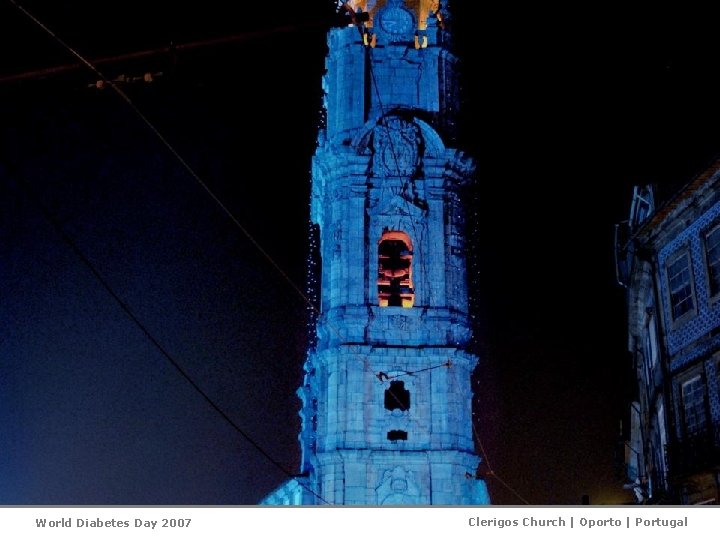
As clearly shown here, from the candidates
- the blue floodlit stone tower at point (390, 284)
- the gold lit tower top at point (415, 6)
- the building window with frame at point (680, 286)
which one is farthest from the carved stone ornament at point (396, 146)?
the building window with frame at point (680, 286)

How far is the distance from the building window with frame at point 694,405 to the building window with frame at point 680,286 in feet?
3.83

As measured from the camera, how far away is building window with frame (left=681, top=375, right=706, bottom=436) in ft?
48.5

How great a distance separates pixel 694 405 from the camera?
15172 millimetres

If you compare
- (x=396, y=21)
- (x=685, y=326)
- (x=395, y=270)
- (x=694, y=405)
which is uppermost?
(x=396, y=21)

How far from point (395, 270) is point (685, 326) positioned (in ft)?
40.0

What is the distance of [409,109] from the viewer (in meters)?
27.7

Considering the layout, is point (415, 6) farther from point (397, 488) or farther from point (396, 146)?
point (397, 488)

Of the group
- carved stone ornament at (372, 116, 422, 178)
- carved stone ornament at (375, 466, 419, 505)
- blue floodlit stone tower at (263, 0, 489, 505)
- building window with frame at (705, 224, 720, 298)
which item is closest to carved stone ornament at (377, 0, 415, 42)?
blue floodlit stone tower at (263, 0, 489, 505)

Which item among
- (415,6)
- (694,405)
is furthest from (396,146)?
(694,405)

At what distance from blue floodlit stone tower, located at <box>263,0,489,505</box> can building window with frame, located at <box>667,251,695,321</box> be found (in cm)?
1007

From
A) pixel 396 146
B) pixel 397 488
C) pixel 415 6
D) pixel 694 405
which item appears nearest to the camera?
pixel 694 405
